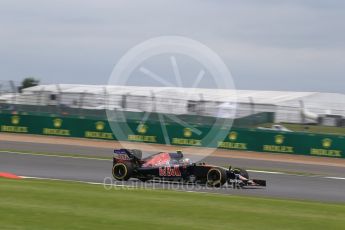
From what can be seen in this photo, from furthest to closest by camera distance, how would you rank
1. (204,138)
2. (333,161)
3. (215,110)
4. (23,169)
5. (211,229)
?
(215,110), (204,138), (333,161), (23,169), (211,229)

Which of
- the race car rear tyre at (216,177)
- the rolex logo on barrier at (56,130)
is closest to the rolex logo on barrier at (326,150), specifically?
the rolex logo on barrier at (56,130)

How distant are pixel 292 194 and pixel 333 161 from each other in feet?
39.6

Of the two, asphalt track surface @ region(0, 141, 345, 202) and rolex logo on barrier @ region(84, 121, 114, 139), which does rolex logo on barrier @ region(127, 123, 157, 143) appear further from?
asphalt track surface @ region(0, 141, 345, 202)

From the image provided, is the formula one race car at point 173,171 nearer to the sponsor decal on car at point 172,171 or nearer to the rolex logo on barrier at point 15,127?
the sponsor decal on car at point 172,171

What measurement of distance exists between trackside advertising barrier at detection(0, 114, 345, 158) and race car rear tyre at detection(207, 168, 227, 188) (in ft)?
41.5

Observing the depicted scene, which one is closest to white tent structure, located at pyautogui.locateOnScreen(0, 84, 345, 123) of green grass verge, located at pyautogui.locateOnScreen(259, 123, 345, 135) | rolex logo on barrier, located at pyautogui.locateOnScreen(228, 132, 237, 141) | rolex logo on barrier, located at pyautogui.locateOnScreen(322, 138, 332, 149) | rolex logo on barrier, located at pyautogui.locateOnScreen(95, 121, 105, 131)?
green grass verge, located at pyautogui.locateOnScreen(259, 123, 345, 135)

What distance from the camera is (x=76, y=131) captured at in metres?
31.1

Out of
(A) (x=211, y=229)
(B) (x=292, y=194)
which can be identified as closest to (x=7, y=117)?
(B) (x=292, y=194)

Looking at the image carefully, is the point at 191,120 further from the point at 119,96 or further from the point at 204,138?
the point at 119,96

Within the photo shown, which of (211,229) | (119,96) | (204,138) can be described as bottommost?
(211,229)

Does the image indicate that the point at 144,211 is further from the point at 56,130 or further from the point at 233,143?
the point at 56,130

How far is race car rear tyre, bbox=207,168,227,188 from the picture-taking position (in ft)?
50.1

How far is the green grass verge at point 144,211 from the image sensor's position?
8.37 m

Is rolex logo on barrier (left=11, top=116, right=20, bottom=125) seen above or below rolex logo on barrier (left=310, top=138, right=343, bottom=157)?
above
